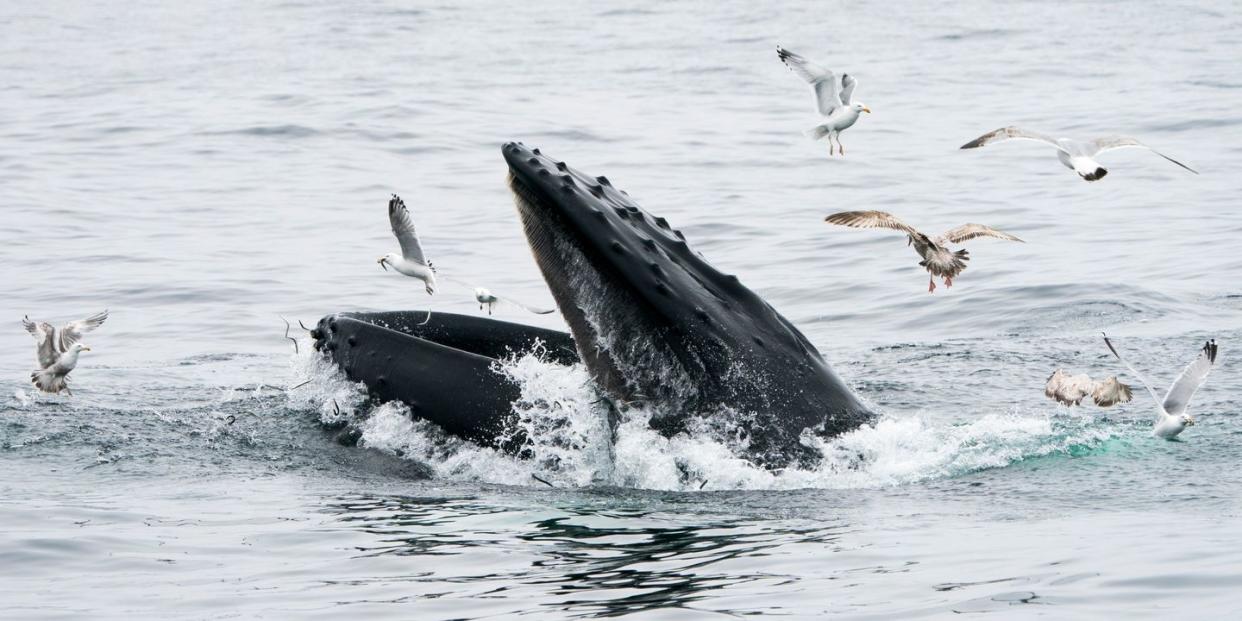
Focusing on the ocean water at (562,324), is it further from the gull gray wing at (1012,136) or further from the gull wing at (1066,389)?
the gull gray wing at (1012,136)

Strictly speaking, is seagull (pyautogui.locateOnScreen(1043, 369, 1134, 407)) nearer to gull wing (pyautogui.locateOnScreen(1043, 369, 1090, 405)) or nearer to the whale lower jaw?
gull wing (pyautogui.locateOnScreen(1043, 369, 1090, 405))

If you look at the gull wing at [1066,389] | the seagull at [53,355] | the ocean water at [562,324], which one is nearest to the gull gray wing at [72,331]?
the seagull at [53,355]

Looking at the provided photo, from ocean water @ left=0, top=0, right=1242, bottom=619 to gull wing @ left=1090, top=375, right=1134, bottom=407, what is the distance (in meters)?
0.17

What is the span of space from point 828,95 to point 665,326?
5.33 meters

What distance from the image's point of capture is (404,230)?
33.1 feet

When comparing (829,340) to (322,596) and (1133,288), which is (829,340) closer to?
→ (1133,288)

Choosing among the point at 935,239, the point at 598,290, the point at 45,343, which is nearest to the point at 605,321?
the point at 598,290

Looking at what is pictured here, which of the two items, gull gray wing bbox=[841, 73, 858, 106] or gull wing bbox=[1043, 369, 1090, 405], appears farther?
gull gray wing bbox=[841, 73, 858, 106]

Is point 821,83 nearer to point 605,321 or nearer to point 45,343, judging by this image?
point 605,321

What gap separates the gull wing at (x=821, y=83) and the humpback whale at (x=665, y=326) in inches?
175

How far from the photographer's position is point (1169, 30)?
39.2 metres

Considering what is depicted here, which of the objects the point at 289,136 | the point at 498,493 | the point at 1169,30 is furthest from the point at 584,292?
the point at 1169,30

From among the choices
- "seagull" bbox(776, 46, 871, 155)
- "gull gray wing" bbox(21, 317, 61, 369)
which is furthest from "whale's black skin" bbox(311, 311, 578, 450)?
"seagull" bbox(776, 46, 871, 155)

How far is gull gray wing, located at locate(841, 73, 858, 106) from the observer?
11.8 meters
